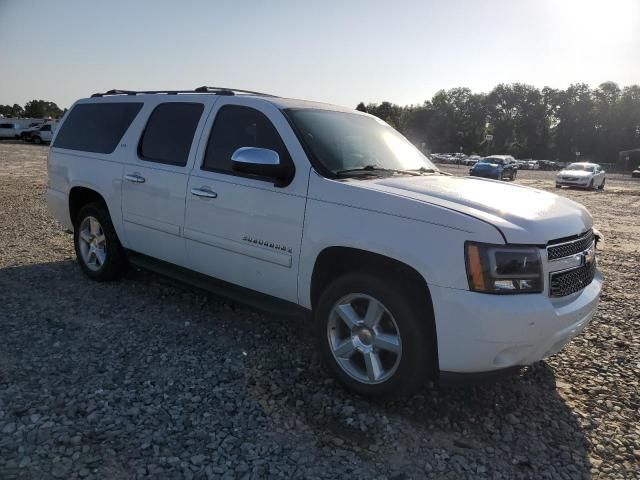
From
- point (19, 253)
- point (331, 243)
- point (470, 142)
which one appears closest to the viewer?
point (331, 243)

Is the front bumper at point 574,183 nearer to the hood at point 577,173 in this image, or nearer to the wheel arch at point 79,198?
the hood at point 577,173

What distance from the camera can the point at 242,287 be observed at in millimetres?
4051

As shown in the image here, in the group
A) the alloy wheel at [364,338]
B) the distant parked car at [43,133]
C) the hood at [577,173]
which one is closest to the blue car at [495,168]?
the hood at [577,173]

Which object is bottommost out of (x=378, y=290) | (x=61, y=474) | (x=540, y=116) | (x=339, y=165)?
(x=61, y=474)

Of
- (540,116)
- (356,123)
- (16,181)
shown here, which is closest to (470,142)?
(540,116)

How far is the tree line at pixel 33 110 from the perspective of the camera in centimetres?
8688

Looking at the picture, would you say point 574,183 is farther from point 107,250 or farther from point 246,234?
point 246,234

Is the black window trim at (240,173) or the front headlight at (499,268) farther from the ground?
the black window trim at (240,173)

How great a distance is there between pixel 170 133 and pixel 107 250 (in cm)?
149

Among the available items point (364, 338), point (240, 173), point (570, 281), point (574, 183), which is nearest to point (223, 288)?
point (240, 173)

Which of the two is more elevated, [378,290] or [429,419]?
[378,290]

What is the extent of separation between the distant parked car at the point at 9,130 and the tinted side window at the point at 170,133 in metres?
50.3

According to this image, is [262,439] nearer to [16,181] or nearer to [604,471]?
[604,471]

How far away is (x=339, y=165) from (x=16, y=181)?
15215mm
